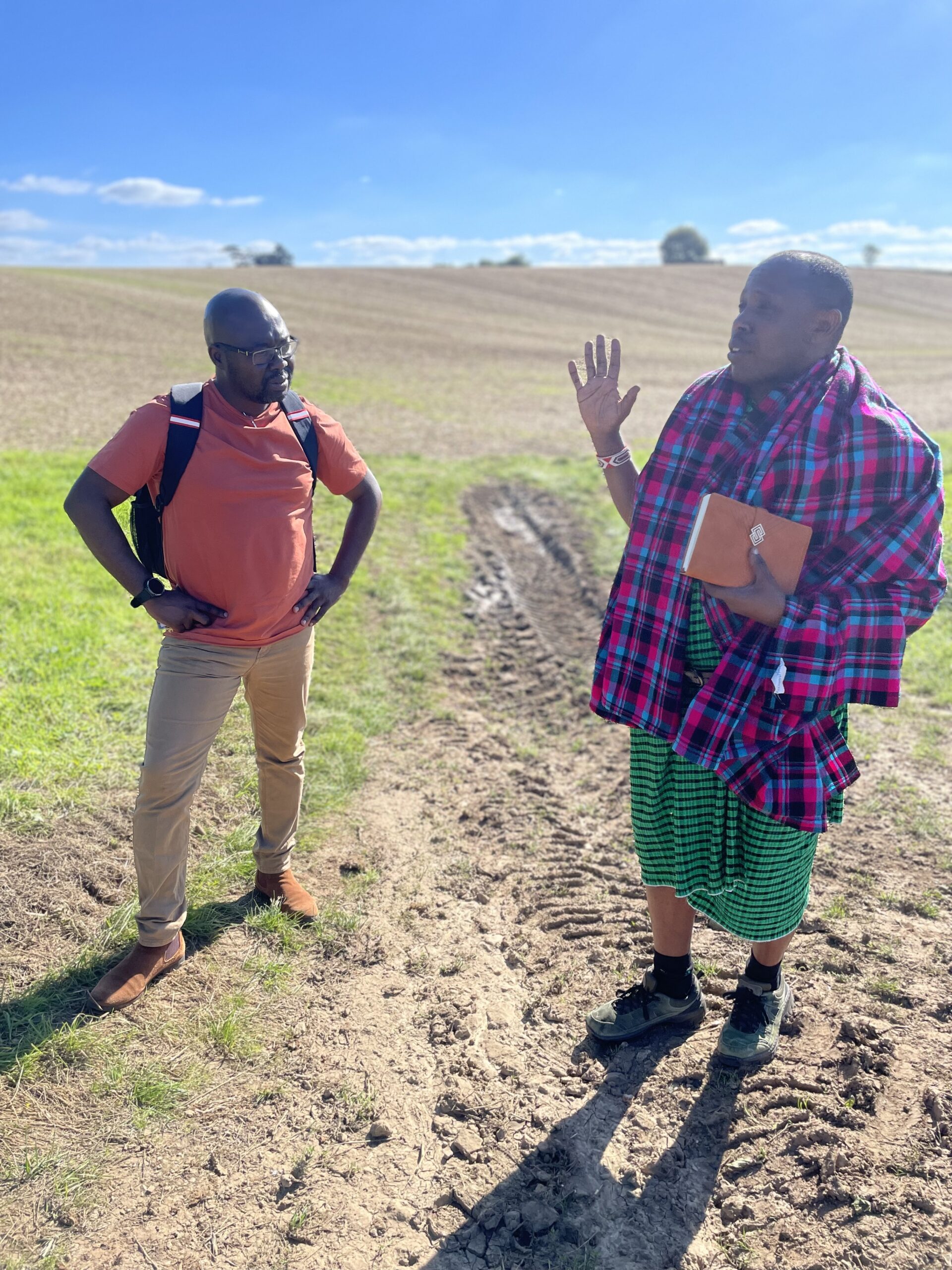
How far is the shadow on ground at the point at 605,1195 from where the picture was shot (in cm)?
218

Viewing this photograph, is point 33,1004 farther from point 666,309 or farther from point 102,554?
point 666,309

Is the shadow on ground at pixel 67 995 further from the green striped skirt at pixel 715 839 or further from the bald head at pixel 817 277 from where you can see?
the bald head at pixel 817 277

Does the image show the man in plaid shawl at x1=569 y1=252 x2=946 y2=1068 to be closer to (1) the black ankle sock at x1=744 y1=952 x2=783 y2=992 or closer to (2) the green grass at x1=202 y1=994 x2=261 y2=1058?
(1) the black ankle sock at x1=744 y1=952 x2=783 y2=992

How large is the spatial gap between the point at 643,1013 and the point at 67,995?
191cm

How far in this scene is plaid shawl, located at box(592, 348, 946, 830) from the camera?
6.97ft

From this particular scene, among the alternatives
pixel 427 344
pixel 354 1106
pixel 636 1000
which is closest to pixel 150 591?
pixel 354 1106

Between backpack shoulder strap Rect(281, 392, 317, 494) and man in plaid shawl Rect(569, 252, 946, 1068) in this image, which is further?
backpack shoulder strap Rect(281, 392, 317, 494)

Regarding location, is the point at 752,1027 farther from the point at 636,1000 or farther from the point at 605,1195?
the point at 605,1195

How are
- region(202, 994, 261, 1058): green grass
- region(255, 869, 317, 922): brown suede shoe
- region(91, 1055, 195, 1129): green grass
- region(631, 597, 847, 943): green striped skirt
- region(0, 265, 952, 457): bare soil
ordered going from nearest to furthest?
region(631, 597, 847, 943): green striped skirt → region(91, 1055, 195, 1129): green grass → region(202, 994, 261, 1058): green grass → region(255, 869, 317, 922): brown suede shoe → region(0, 265, 952, 457): bare soil

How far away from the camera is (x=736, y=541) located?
209 centimetres

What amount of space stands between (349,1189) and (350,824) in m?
1.83

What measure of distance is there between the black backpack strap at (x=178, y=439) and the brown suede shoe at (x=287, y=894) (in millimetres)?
1563

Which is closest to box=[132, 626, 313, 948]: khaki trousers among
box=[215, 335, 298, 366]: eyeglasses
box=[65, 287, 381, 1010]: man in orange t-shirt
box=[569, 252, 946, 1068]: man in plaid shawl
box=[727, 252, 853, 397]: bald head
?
box=[65, 287, 381, 1010]: man in orange t-shirt

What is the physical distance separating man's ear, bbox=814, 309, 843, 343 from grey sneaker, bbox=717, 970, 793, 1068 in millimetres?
1915
